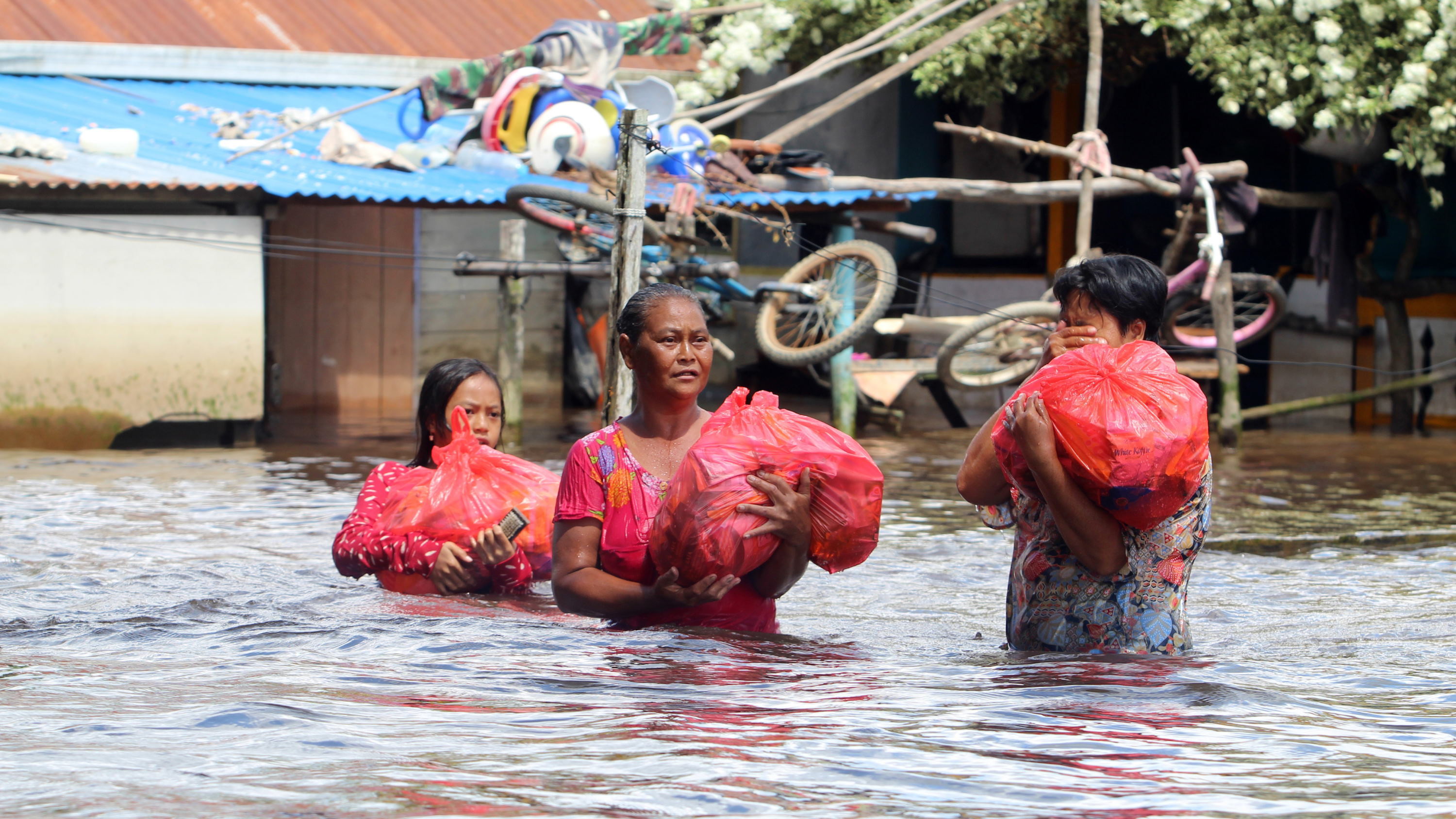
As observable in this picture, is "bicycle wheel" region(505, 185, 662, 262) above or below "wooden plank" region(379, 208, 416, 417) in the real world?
above

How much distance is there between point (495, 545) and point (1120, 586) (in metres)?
2.09

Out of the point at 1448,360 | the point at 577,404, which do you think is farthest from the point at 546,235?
the point at 1448,360

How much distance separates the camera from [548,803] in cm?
307

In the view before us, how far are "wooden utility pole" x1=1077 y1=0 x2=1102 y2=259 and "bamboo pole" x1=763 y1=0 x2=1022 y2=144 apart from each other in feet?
2.53

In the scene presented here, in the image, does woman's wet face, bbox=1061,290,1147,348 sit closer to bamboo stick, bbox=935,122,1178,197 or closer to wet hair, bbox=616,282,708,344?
wet hair, bbox=616,282,708,344

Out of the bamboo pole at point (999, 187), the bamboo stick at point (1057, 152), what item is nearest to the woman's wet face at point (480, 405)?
the bamboo stick at point (1057, 152)

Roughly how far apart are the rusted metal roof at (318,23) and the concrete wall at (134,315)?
9.79 feet

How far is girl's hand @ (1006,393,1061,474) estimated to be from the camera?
3551mm

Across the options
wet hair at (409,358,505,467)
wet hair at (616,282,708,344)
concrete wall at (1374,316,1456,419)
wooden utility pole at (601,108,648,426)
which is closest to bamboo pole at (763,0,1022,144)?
wooden utility pole at (601,108,648,426)

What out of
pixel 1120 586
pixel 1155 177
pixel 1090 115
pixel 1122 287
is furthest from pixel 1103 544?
pixel 1155 177

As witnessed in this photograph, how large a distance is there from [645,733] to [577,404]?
1335cm

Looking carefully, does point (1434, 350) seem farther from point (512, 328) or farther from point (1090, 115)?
point (512, 328)

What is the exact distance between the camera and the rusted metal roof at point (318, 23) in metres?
14.8

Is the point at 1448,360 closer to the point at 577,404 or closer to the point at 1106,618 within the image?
the point at 577,404
